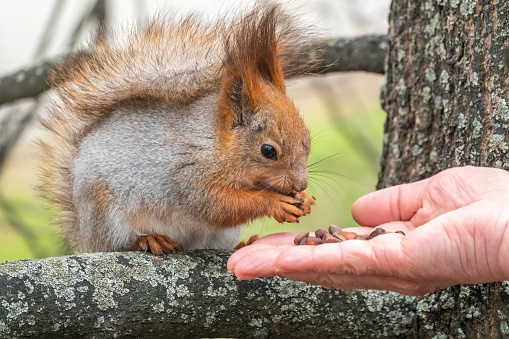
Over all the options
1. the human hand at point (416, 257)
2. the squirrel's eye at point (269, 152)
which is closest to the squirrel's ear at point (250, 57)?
the squirrel's eye at point (269, 152)

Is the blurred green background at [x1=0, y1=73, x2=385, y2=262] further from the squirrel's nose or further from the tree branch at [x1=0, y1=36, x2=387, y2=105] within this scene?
the squirrel's nose

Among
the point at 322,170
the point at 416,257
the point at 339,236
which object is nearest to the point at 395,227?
the point at 339,236

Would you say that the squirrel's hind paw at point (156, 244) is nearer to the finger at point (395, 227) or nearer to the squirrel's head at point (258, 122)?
the squirrel's head at point (258, 122)

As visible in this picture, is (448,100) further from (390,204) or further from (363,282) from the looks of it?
(363,282)

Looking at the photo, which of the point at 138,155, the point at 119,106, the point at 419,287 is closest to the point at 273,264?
the point at 419,287

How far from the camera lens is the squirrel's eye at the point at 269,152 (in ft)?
5.67

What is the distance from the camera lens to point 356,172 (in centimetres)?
394

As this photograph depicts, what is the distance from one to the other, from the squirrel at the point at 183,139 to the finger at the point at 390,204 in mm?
163

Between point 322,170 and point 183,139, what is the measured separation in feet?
2.99

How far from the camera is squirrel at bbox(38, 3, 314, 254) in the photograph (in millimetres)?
1729

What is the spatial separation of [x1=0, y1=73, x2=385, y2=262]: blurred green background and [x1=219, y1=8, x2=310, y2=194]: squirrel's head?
0.34m

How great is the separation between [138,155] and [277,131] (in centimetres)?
39

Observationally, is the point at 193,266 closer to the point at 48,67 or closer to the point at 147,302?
the point at 147,302

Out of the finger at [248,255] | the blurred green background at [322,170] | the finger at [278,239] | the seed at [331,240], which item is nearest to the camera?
the finger at [248,255]
